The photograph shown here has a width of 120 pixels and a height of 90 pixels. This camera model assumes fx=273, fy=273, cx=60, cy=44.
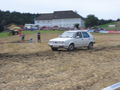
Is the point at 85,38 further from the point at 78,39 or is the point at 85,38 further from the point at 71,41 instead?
the point at 71,41

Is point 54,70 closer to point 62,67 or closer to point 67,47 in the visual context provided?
point 62,67

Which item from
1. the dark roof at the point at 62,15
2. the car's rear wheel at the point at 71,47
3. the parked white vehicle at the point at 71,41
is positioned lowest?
the car's rear wheel at the point at 71,47

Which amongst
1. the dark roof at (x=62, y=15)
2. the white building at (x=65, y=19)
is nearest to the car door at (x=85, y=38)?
the white building at (x=65, y=19)

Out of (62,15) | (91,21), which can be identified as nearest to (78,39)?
(91,21)

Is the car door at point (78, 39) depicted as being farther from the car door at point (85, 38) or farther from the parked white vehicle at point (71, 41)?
the car door at point (85, 38)

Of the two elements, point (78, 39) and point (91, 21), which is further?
point (91, 21)

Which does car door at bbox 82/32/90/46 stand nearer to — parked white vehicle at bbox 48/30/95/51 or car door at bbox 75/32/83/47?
parked white vehicle at bbox 48/30/95/51

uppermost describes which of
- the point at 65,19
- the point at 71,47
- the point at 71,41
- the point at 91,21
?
the point at 65,19

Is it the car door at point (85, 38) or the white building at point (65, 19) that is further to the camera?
the white building at point (65, 19)

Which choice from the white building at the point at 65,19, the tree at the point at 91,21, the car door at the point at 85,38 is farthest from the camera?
the white building at the point at 65,19

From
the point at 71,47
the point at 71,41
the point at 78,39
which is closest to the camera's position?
the point at 71,41

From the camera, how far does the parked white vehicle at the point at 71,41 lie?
19.7 metres

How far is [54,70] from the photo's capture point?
11523mm

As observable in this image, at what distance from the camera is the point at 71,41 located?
65.6ft
